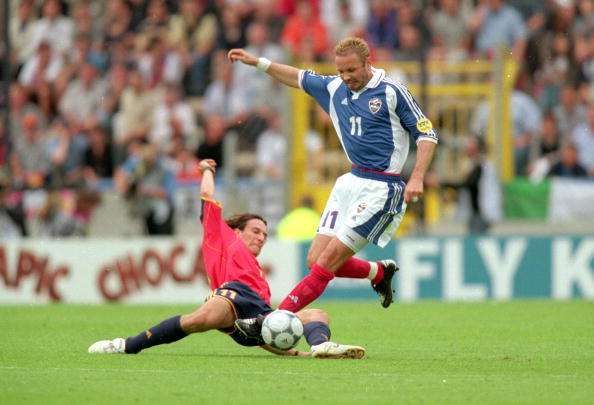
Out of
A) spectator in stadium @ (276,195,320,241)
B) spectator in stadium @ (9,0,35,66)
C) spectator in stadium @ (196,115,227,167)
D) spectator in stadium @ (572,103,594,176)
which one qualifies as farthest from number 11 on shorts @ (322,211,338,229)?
spectator in stadium @ (9,0,35,66)

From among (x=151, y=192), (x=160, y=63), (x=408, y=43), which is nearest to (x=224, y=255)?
(x=151, y=192)

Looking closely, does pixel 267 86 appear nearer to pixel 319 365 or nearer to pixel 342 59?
pixel 342 59

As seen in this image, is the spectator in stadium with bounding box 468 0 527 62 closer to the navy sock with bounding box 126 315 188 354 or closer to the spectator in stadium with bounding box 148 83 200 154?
the spectator in stadium with bounding box 148 83 200 154

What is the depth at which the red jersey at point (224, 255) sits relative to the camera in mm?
9891

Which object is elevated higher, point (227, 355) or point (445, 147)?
point (445, 147)

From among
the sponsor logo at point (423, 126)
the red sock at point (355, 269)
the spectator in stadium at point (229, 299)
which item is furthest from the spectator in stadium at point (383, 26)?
the spectator in stadium at point (229, 299)

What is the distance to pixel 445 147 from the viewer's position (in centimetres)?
1855

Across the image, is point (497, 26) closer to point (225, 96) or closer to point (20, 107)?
point (225, 96)

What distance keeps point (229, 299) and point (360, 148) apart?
1.87 m

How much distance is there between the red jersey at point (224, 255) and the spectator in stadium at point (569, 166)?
376 inches

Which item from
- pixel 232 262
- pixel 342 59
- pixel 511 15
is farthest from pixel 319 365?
pixel 511 15

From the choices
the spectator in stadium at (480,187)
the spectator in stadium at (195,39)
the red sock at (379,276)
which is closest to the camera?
the red sock at (379,276)

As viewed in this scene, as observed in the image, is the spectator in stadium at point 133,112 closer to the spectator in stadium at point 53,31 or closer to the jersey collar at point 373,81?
the spectator in stadium at point 53,31

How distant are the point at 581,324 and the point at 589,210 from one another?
5.06 m
